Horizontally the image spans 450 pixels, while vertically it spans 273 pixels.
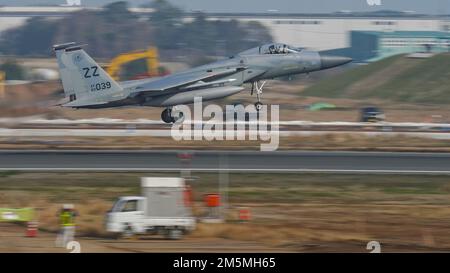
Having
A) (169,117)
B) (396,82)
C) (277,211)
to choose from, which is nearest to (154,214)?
(277,211)

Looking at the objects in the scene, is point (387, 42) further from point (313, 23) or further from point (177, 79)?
point (177, 79)

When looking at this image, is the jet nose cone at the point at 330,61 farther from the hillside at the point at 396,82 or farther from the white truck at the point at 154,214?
the hillside at the point at 396,82

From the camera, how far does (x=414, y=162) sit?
37.8 m

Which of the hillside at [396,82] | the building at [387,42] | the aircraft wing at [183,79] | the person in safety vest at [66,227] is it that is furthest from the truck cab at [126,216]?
the building at [387,42]

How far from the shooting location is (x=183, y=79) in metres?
46.9

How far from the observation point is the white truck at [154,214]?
74.3 feet

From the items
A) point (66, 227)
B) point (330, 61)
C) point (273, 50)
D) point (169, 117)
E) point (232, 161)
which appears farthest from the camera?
point (330, 61)

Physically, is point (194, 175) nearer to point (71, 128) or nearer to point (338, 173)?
point (338, 173)

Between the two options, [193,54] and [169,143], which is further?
[193,54]

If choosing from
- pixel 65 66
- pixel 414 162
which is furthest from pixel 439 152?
pixel 65 66

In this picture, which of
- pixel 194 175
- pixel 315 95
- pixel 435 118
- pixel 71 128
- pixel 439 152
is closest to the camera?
pixel 194 175

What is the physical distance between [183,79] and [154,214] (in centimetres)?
2453
